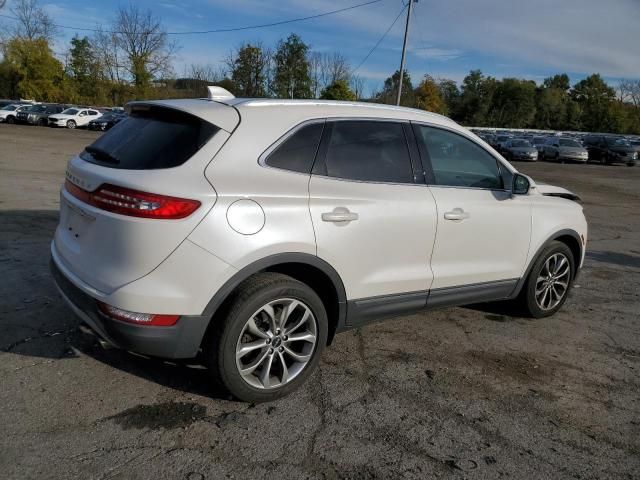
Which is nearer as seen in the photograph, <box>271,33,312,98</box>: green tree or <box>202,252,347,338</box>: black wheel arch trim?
<box>202,252,347,338</box>: black wheel arch trim

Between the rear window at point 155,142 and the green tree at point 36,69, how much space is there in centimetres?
6949

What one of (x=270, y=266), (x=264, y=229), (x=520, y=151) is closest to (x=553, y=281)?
(x=270, y=266)

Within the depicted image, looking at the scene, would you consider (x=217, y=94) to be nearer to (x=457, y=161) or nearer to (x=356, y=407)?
(x=457, y=161)

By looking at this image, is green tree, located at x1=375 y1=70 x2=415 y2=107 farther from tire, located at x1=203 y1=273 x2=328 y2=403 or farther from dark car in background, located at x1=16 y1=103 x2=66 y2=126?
tire, located at x1=203 y1=273 x2=328 y2=403

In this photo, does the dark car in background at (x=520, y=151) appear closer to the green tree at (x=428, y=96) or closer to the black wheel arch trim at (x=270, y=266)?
the green tree at (x=428, y=96)

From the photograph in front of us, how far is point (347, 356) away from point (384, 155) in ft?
4.98

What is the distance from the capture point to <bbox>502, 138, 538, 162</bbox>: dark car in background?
3462 centimetres

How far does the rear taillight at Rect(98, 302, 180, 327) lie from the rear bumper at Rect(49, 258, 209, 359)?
0.9 inches

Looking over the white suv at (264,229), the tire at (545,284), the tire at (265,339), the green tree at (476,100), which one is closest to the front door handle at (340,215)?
the white suv at (264,229)

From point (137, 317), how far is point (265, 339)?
767mm

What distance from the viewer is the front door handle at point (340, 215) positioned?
3277 millimetres

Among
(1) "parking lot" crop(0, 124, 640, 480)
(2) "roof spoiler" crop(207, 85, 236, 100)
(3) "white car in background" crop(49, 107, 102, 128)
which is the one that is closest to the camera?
(1) "parking lot" crop(0, 124, 640, 480)

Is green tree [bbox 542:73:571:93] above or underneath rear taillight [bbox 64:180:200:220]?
above

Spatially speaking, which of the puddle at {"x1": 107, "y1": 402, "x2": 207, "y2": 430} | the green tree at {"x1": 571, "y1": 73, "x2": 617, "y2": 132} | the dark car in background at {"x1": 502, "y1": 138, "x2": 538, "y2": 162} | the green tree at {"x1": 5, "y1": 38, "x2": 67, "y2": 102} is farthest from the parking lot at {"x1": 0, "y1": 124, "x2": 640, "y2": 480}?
the green tree at {"x1": 571, "y1": 73, "x2": 617, "y2": 132}
